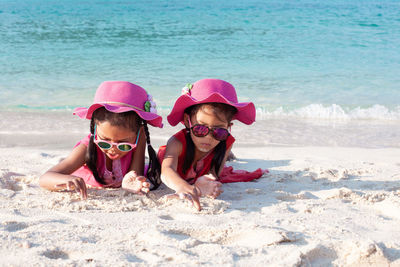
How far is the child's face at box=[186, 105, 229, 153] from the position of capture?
127 inches

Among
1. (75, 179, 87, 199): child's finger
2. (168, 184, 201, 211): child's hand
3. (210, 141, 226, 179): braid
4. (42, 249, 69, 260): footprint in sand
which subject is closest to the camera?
(42, 249, 69, 260): footprint in sand

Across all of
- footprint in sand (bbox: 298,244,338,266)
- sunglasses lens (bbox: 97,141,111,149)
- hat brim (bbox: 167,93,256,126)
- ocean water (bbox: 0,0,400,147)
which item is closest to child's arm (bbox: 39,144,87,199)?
sunglasses lens (bbox: 97,141,111,149)

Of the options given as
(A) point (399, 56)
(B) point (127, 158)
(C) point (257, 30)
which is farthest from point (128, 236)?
(C) point (257, 30)

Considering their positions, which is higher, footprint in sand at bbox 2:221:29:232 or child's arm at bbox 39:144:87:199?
footprint in sand at bbox 2:221:29:232

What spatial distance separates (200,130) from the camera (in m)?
3.21

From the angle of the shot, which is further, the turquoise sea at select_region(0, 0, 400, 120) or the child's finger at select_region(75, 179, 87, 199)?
the turquoise sea at select_region(0, 0, 400, 120)

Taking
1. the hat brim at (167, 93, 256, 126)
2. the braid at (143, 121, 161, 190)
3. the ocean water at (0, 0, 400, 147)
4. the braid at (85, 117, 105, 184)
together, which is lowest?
the ocean water at (0, 0, 400, 147)

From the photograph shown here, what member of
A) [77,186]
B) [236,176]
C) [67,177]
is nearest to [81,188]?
[77,186]

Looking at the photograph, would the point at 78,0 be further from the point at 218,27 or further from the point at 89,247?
the point at 89,247

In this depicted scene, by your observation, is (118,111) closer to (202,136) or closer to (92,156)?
(92,156)

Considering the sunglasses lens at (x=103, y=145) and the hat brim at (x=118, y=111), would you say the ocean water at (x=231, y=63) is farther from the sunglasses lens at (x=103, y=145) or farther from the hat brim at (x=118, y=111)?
the sunglasses lens at (x=103, y=145)

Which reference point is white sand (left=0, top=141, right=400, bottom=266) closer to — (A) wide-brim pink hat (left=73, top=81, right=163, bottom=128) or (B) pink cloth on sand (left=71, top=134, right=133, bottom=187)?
(B) pink cloth on sand (left=71, top=134, right=133, bottom=187)

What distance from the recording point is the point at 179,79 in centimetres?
977

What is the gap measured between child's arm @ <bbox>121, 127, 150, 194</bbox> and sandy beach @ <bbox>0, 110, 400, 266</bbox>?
0.21 feet
